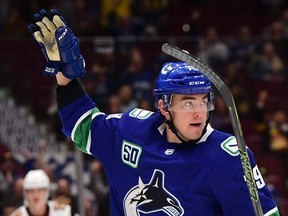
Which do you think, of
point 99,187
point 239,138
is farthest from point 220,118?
point 239,138

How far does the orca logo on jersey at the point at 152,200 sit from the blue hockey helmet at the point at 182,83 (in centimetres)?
31

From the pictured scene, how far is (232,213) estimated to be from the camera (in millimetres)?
3447

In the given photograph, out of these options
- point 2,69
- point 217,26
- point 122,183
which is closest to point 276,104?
point 217,26

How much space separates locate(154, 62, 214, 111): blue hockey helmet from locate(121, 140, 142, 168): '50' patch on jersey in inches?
9.1

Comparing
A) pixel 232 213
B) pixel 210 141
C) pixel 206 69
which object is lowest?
pixel 232 213

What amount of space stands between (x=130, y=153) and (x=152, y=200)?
23 centimetres

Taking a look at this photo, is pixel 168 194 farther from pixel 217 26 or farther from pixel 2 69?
pixel 217 26

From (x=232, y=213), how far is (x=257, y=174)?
18 cm

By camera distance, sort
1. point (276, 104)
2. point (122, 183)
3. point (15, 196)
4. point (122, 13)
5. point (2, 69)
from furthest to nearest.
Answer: point (122, 13) → point (276, 104) → point (2, 69) → point (15, 196) → point (122, 183)

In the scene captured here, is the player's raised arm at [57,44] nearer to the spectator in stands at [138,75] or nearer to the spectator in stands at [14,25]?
the spectator in stands at [138,75]

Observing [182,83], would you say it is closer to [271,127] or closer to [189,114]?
[189,114]

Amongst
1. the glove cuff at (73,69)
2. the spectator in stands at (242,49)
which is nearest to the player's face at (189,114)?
the glove cuff at (73,69)

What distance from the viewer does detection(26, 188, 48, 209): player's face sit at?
589 cm

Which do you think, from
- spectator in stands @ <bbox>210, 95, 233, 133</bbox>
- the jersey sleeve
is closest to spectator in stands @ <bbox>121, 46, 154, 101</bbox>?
spectator in stands @ <bbox>210, 95, 233, 133</bbox>
